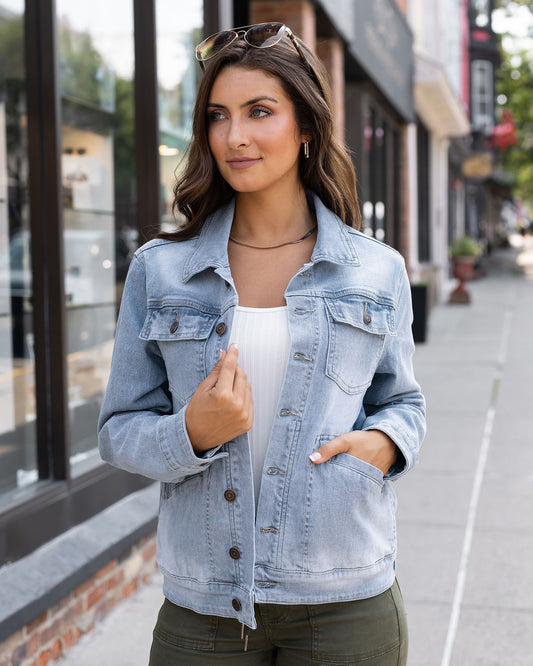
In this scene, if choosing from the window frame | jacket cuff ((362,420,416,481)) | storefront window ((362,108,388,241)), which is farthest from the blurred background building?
storefront window ((362,108,388,241))

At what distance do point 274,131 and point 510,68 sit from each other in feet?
107

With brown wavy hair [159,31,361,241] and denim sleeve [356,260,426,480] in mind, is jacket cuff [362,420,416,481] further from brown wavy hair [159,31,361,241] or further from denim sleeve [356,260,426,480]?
brown wavy hair [159,31,361,241]

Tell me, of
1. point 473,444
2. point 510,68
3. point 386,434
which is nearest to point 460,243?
point 510,68

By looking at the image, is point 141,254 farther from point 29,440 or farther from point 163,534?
point 29,440

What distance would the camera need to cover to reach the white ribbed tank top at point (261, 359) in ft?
6.14

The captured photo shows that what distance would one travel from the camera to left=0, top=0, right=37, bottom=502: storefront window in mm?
3986

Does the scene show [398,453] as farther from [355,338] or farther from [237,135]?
[237,135]

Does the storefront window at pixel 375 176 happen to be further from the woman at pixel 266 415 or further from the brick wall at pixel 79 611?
the woman at pixel 266 415

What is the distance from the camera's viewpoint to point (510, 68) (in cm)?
3212

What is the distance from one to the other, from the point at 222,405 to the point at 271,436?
0.19 metres

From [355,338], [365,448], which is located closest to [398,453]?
[365,448]

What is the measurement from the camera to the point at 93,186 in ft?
15.3

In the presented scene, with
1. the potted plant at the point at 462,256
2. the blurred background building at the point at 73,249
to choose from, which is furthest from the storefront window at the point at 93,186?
the potted plant at the point at 462,256

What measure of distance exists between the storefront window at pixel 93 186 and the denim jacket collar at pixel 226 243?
2.31 meters
